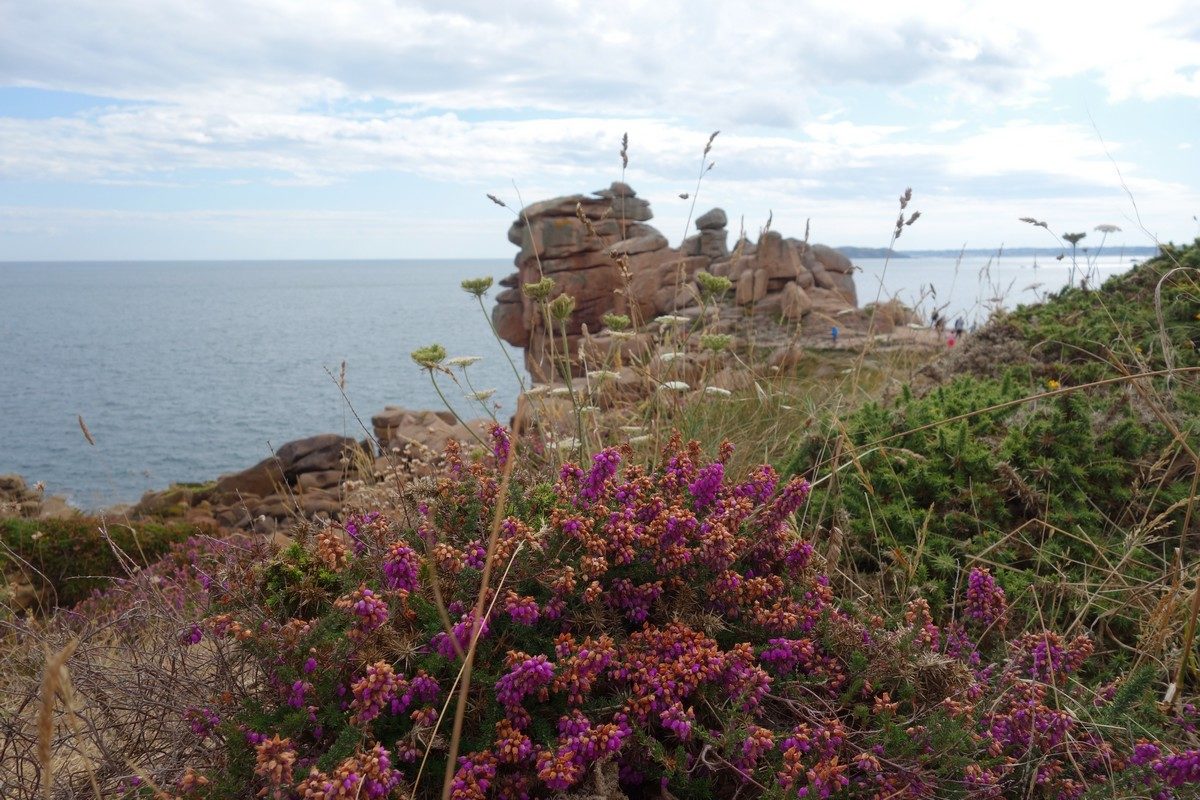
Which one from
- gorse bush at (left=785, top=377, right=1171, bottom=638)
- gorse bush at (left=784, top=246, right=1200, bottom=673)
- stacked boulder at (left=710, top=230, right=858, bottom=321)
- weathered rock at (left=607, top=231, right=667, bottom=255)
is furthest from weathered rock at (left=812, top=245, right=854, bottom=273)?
gorse bush at (left=785, top=377, right=1171, bottom=638)

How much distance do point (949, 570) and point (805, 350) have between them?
607cm

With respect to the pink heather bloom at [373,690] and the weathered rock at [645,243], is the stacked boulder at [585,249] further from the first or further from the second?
the pink heather bloom at [373,690]

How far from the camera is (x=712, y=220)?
21672 mm

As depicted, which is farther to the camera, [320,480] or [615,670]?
[320,480]

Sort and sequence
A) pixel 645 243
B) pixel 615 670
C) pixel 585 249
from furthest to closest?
pixel 585 249, pixel 645 243, pixel 615 670

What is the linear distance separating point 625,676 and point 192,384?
151 ft

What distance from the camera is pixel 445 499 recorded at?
7.96ft

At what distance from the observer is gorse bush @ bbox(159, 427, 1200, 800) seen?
1812 millimetres

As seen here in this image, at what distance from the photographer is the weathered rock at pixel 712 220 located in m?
21.7

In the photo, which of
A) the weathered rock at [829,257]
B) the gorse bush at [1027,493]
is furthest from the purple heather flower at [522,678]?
the weathered rock at [829,257]

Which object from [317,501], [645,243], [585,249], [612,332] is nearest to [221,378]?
[585,249]

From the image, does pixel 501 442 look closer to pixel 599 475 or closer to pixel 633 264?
pixel 599 475

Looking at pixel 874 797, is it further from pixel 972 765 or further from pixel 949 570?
pixel 949 570

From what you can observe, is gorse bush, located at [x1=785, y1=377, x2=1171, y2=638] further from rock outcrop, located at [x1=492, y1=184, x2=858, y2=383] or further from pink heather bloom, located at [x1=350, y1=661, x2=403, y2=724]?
rock outcrop, located at [x1=492, y1=184, x2=858, y2=383]
